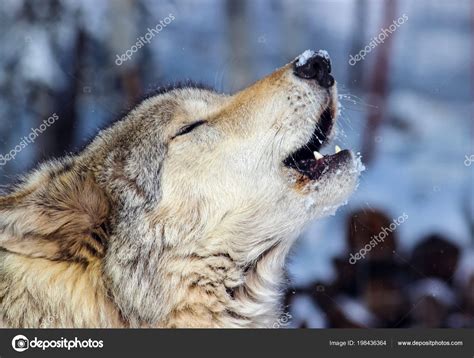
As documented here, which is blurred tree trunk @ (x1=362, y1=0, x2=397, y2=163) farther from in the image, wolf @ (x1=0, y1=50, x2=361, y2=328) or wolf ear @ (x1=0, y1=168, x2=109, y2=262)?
wolf ear @ (x1=0, y1=168, x2=109, y2=262)

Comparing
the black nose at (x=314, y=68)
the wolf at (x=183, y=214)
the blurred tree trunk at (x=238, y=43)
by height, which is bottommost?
the wolf at (x=183, y=214)

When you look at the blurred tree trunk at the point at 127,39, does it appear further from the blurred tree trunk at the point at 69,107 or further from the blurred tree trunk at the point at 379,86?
the blurred tree trunk at the point at 379,86

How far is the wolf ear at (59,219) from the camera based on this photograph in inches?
102

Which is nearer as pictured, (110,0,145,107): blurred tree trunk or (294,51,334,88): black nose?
(294,51,334,88): black nose

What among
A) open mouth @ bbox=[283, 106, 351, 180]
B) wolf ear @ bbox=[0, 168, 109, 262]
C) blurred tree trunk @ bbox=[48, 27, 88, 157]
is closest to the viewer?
wolf ear @ bbox=[0, 168, 109, 262]

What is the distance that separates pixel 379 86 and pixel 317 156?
1556 millimetres

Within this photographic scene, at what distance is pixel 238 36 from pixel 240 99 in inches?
49.9

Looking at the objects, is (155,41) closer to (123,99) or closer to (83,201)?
(123,99)

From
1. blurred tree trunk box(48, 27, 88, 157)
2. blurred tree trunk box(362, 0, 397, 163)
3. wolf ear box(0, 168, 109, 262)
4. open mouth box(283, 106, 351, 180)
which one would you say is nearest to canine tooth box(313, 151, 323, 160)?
open mouth box(283, 106, 351, 180)

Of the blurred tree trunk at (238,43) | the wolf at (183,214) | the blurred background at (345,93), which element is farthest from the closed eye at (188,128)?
the blurred tree trunk at (238,43)

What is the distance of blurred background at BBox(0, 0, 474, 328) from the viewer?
4004 millimetres

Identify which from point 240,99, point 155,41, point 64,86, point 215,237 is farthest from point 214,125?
point 64,86

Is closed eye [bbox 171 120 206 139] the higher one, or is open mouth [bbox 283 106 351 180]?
closed eye [bbox 171 120 206 139]

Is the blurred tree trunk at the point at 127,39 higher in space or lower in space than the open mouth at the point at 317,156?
higher
